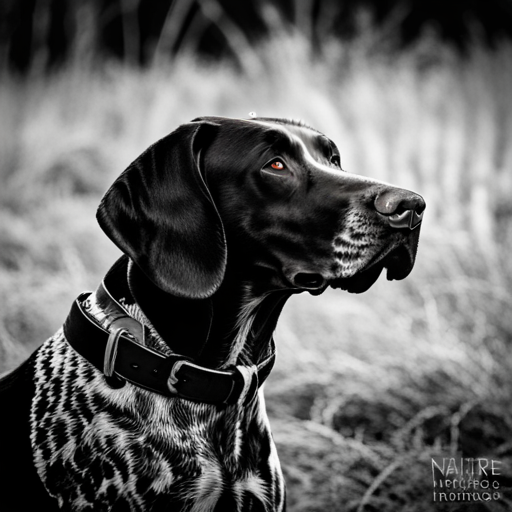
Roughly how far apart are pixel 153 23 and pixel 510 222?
3.26 meters

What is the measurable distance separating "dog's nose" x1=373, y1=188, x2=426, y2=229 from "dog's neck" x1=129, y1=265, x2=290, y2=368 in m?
0.43

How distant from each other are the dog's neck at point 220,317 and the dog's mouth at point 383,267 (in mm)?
250

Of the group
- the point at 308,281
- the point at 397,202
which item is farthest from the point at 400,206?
the point at 308,281

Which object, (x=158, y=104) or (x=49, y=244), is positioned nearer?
(x=49, y=244)

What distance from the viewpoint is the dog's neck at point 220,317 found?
6.26 feet

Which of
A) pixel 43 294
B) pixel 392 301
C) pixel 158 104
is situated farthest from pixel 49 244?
pixel 392 301

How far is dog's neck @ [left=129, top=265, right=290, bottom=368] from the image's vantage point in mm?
1908

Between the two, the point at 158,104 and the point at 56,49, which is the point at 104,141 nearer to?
the point at 158,104

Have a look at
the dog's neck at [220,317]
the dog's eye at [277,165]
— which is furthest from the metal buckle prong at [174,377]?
the dog's eye at [277,165]

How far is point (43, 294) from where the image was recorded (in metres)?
4.07

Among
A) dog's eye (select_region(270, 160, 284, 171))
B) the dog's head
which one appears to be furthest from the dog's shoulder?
dog's eye (select_region(270, 160, 284, 171))

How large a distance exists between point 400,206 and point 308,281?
1.15 feet

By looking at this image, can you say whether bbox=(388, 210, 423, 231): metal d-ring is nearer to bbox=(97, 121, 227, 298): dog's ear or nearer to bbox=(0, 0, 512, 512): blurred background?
bbox=(97, 121, 227, 298): dog's ear

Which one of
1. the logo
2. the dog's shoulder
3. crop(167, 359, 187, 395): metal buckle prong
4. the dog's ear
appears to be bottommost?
the logo
